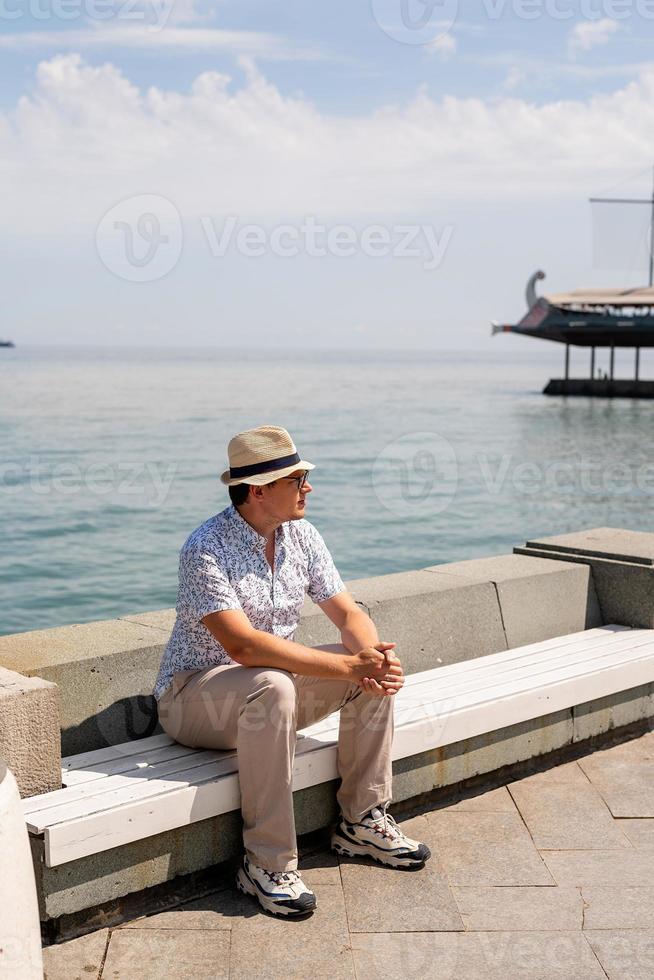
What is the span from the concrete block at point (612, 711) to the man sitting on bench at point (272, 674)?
133 centimetres

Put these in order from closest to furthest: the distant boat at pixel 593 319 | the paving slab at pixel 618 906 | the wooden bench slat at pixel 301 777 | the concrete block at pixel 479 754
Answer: the wooden bench slat at pixel 301 777 → the paving slab at pixel 618 906 → the concrete block at pixel 479 754 → the distant boat at pixel 593 319

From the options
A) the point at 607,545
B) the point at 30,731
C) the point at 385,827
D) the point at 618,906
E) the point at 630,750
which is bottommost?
the point at 630,750

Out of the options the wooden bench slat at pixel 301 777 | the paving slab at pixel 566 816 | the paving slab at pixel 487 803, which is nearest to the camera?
the wooden bench slat at pixel 301 777

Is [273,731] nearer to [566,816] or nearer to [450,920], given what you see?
[450,920]

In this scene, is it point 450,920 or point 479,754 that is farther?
point 479,754

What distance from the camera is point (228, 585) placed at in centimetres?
352

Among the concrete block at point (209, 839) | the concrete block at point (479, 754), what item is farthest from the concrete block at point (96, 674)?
the concrete block at point (479, 754)

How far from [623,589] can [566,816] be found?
161 cm

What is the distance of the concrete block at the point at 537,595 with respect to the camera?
5.25m

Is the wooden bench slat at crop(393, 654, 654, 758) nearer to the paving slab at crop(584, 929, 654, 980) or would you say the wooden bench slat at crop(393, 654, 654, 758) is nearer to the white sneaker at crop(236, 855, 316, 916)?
the white sneaker at crop(236, 855, 316, 916)

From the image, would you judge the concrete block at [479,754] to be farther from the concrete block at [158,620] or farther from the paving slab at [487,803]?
the concrete block at [158,620]

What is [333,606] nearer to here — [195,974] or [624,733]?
[195,974]

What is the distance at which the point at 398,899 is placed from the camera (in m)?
3.45

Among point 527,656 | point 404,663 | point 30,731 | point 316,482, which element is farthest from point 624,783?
point 316,482
